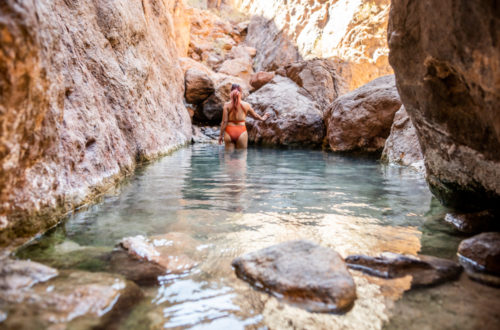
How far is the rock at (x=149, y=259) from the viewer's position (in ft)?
4.58

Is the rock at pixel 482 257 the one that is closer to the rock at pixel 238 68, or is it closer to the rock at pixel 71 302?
the rock at pixel 71 302

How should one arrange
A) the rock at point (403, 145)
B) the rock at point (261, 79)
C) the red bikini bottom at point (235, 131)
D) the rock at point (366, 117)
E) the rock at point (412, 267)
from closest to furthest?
the rock at point (412, 267), the rock at point (403, 145), the rock at point (366, 117), the red bikini bottom at point (235, 131), the rock at point (261, 79)

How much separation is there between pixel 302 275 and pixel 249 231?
28.6 inches

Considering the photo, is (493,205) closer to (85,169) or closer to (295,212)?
(295,212)

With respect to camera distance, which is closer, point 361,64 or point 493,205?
point 493,205

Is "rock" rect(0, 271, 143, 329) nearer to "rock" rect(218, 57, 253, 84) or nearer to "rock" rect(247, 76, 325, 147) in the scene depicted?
"rock" rect(247, 76, 325, 147)

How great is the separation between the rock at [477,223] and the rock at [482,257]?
1.15 feet

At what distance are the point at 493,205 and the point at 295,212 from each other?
1249 millimetres

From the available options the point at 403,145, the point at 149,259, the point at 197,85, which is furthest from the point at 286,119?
the point at 149,259

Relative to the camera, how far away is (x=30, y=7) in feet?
4.04

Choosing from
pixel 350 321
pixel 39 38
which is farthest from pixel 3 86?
pixel 350 321

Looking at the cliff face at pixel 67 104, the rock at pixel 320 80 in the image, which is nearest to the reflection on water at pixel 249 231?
the cliff face at pixel 67 104

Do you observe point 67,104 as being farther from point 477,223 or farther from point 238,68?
point 238,68

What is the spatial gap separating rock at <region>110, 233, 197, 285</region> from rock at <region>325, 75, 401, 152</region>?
20.8 feet
